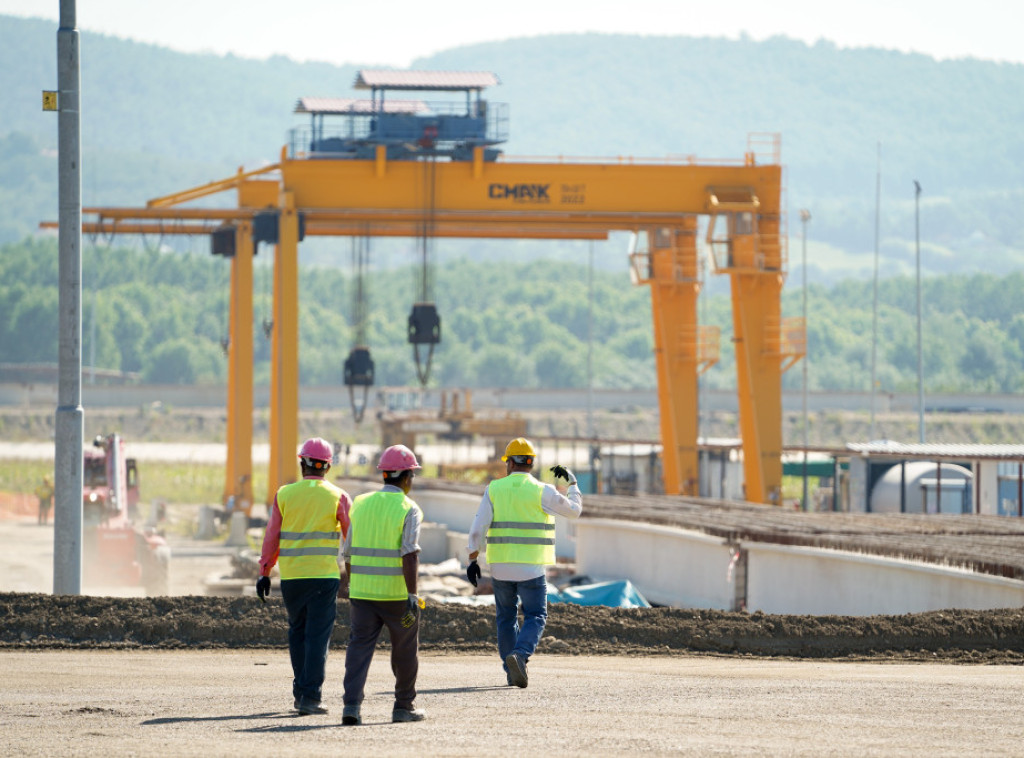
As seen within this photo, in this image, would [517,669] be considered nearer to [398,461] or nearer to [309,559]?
[309,559]

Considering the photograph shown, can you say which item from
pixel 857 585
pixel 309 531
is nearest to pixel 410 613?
pixel 309 531

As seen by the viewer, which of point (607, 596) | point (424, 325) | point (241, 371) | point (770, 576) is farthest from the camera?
point (241, 371)

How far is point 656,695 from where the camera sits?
9781mm

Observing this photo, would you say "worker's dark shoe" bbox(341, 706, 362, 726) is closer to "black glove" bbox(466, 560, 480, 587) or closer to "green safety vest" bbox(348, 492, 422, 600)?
"green safety vest" bbox(348, 492, 422, 600)

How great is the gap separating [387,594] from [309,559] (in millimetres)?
631

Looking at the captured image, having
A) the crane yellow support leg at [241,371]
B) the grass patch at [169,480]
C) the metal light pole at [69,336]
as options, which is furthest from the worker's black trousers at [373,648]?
the grass patch at [169,480]

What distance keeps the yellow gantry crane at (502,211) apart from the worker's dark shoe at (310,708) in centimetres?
2464

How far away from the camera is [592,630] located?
13.4m

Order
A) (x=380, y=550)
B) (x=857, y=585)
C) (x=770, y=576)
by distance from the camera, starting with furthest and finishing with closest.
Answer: (x=770, y=576) < (x=857, y=585) < (x=380, y=550)

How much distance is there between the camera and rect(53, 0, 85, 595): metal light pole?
46.2ft

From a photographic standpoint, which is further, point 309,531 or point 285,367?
point 285,367

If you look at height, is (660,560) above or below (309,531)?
below

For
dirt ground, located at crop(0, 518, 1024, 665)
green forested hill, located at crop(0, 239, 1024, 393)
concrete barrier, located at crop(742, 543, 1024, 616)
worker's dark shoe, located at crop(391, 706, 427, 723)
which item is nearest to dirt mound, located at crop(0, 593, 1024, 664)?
dirt ground, located at crop(0, 518, 1024, 665)

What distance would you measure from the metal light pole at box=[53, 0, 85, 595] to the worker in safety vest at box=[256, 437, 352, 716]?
5.68 metres
